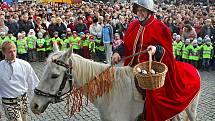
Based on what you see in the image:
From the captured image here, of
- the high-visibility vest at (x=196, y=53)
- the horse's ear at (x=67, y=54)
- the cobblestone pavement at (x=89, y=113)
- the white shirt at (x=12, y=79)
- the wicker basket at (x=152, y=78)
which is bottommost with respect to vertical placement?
the cobblestone pavement at (x=89, y=113)

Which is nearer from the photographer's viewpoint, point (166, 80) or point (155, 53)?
point (155, 53)

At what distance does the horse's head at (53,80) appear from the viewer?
17.2ft

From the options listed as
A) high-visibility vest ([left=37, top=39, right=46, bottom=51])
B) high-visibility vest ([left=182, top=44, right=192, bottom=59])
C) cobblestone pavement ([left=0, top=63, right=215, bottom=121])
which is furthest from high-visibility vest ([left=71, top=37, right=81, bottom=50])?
cobblestone pavement ([left=0, top=63, right=215, bottom=121])

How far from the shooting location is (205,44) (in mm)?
15508

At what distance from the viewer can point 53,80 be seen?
207 inches

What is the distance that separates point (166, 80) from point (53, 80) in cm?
175

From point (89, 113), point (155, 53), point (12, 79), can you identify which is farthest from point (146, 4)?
point (89, 113)

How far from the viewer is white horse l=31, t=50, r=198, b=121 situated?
526cm

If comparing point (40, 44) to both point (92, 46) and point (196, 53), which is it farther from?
point (196, 53)

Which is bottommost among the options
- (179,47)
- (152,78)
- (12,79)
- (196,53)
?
(196,53)

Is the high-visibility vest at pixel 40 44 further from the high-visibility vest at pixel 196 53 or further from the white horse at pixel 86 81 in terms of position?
the white horse at pixel 86 81

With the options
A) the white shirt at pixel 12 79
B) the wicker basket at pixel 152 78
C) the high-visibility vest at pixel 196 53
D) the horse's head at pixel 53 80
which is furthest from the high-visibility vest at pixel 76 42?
the wicker basket at pixel 152 78

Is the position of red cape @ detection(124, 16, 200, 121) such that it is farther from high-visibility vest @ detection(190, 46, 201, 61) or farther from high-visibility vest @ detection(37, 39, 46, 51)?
high-visibility vest @ detection(37, 39, 46, 51)

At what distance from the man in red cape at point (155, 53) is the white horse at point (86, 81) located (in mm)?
224
